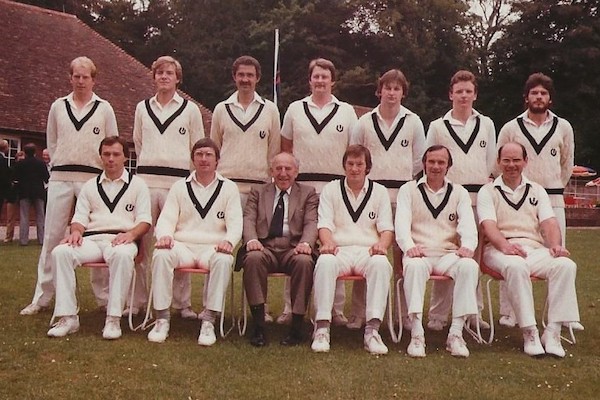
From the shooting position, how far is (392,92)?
20.3 ft

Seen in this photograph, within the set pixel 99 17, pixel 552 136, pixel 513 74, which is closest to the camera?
pixel 552 136

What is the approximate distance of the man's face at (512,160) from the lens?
5.89 meters

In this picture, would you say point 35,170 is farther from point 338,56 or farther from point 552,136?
point 338,56

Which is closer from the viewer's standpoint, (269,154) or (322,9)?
(269,154)

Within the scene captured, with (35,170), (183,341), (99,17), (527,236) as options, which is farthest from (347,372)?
(99,17)

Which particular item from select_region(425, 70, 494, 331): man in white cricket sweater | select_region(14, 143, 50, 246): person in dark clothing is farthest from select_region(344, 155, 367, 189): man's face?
select_region(14, 143, 50, 246): person in dark clothing

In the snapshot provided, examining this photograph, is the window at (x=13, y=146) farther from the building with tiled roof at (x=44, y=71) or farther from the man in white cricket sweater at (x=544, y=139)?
the man in white cricket sweater at (x=544, y=139)

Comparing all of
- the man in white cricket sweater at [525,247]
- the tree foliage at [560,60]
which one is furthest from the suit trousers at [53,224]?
the tree foliage at [560,60]

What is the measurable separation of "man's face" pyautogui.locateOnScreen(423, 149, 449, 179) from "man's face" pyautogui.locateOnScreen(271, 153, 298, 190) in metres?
1.15

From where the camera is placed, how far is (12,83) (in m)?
18.9

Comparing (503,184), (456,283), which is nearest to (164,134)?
(456,283)

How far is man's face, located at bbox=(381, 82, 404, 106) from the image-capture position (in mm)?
6176

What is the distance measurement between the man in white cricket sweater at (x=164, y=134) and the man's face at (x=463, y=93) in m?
2.40

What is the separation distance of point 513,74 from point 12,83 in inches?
987
